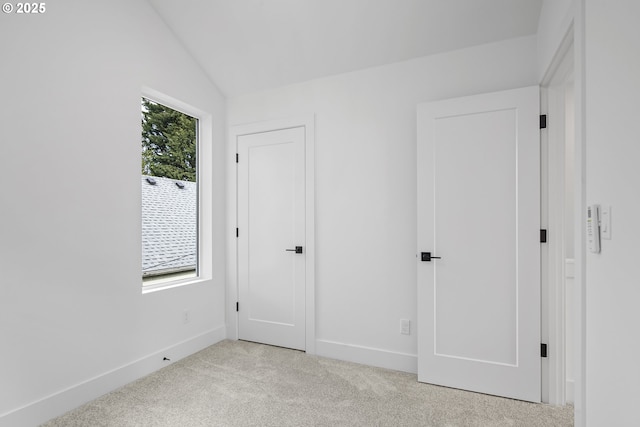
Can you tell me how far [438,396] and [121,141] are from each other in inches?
114

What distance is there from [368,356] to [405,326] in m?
0.42

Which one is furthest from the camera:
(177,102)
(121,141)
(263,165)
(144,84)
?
(263,165)

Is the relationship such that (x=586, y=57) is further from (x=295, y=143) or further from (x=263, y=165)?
(x=263, y=165)

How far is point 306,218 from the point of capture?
3100 millimetres

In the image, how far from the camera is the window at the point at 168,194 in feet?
9.36

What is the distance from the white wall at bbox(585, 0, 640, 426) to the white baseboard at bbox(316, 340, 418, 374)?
1.39 meters

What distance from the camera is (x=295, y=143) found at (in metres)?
3.16

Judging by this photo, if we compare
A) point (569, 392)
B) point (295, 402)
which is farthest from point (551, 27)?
point (295, 402)

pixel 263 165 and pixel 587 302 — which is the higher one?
pixel 263 165

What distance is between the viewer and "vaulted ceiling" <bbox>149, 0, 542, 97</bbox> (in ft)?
7.66

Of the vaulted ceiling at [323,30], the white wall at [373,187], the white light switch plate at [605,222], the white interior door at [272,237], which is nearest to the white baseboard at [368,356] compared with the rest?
the white wall at [373,187]

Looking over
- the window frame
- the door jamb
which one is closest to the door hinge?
the door jamb

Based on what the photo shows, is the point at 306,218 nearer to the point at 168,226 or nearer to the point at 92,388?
the point at 168,226

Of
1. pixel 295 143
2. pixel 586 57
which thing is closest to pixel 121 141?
pixel 295 143
